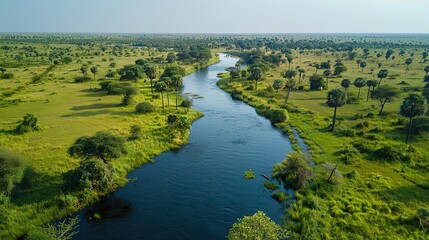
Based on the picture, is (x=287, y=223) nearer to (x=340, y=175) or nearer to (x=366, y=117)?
(x=340, y=175)

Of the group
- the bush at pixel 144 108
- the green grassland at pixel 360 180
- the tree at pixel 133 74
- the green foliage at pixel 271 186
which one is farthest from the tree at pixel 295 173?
the tree at pixel 133 74

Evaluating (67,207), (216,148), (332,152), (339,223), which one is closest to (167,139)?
(216,148)

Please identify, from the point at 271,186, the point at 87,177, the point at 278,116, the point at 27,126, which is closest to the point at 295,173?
the point at 271,186

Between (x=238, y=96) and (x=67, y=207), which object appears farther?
(x=238, y=96)

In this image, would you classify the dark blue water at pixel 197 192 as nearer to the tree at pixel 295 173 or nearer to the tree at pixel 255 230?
the tree at pixel 295 173

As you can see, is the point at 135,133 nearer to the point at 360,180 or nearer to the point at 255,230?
the point at 255,230

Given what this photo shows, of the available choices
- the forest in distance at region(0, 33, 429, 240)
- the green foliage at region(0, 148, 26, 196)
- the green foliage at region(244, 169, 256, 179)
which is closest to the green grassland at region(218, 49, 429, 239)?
the forest in distance at region(0, 33, 429, 240)
